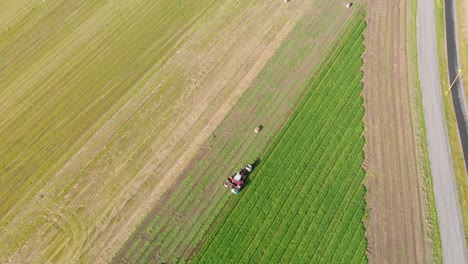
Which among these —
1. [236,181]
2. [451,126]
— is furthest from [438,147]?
[236,181]

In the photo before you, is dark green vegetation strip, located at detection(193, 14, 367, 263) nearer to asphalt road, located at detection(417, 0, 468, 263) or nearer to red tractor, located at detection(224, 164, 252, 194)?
red tractor, located at detection(224, 164, 252, 194)

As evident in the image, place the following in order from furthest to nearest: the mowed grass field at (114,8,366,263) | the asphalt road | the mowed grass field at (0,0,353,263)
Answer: the mowed grass field at (0,0,353,263)
the mowed grass field at (114,8,366,263)
the asphalt road

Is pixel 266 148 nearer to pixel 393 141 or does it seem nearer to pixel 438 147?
pixel 393 141

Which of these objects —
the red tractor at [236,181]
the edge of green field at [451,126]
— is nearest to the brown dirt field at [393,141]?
the edge of green field at [451,126]

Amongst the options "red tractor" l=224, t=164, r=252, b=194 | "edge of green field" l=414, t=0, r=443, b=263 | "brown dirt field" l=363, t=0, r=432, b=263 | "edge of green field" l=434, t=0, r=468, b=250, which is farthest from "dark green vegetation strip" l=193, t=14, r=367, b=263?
"edge of green field" l=434, t=0, r=468, b=250

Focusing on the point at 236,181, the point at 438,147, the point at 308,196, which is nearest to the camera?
the point at 308,196

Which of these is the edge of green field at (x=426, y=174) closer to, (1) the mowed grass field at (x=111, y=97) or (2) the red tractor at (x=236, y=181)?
(1) the mowed grass field at (x=111, y=97)
